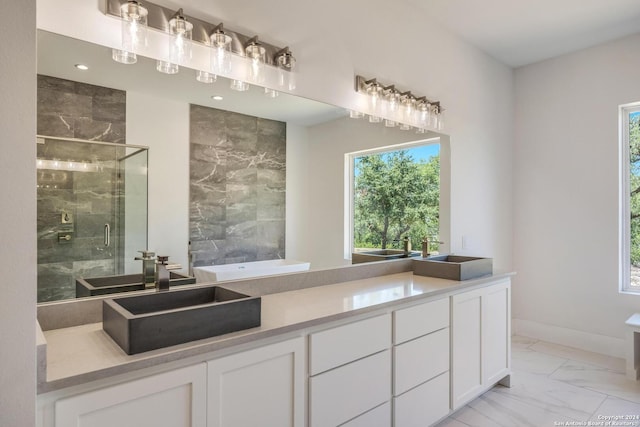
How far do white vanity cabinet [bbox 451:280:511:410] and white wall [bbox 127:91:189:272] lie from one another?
162cm

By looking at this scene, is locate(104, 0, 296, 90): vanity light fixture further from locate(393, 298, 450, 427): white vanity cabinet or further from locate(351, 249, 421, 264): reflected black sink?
locate(393, 298, 450, 427): white vanity cabinet

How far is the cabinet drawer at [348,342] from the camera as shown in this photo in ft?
5.06

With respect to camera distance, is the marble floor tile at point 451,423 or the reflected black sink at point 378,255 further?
the reflected black sink at point 378,255

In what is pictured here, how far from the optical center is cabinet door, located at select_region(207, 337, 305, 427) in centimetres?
125

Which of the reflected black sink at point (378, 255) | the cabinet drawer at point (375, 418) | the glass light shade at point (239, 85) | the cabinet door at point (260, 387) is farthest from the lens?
the reflected black sink at point (378, 255)

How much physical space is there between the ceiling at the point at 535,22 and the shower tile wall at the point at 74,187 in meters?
2.42

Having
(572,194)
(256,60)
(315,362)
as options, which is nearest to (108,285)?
(315,362)

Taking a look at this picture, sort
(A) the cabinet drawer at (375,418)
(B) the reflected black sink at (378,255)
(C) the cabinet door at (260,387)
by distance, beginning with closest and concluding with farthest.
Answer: (C) the cabinet door at (260,387)
(A) the cabinet drawer at (375,418)
(B) the reflected black sink at (378,255)

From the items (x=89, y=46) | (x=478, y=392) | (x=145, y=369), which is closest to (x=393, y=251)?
(x=478, y=392)

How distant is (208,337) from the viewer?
1.26 meters

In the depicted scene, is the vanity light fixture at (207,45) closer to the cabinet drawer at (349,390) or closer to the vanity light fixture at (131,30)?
the vanity light fixture at (131,30)

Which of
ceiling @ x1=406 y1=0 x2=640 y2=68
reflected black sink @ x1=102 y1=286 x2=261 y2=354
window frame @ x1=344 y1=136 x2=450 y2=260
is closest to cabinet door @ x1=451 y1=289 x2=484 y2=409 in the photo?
window frame @ x1=344 y1=136 x2=450 y2=260

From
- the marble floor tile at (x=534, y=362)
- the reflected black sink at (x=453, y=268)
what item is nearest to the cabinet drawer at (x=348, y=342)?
the reflected black sink at (x=453, y=268)

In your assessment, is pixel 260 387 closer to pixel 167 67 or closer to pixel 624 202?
pixel 167 67
